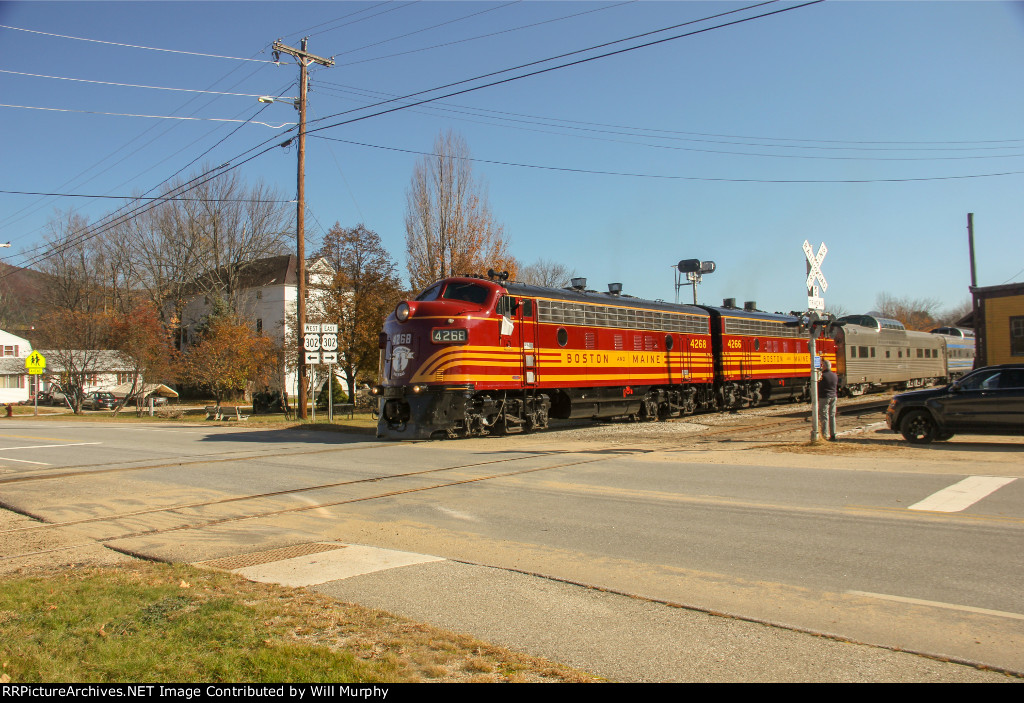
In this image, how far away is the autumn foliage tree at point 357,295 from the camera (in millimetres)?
35125

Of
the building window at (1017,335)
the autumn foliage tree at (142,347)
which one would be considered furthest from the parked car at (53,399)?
the building window at (1017,335)

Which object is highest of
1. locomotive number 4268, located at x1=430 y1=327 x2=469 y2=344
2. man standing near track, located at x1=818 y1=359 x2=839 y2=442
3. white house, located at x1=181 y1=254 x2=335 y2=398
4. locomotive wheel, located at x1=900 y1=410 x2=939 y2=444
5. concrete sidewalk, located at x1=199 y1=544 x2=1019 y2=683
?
white house, located at x1=181 y1=254 x2=335 y2=398

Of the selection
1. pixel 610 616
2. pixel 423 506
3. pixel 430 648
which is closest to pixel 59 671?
pixel 430 648

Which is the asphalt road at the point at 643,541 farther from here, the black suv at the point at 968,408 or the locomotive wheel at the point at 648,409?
the locomotive wheel at the point at 648,409

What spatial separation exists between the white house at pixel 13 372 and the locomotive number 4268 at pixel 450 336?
6710 centimetres

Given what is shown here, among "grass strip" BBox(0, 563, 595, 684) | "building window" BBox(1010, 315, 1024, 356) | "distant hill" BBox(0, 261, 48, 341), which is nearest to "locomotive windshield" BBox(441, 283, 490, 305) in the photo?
"grass strip" BBox(0, 563, 595, 684)

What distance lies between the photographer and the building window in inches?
1245

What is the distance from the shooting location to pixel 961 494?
9.38 meters

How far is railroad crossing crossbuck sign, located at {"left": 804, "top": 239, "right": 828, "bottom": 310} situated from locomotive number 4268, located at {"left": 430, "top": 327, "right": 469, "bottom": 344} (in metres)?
8.03

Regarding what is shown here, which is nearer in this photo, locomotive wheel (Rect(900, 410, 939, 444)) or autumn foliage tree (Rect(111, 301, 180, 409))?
locomotive wheel (Rect(900, 410, 939, 444))

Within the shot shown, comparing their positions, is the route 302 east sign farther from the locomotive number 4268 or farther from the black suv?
the black suv

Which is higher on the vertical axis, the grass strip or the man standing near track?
the man standing near track

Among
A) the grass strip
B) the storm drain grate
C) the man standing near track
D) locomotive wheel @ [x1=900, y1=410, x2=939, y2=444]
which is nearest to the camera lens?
the grass strip

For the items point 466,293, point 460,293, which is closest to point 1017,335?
point 466,293
